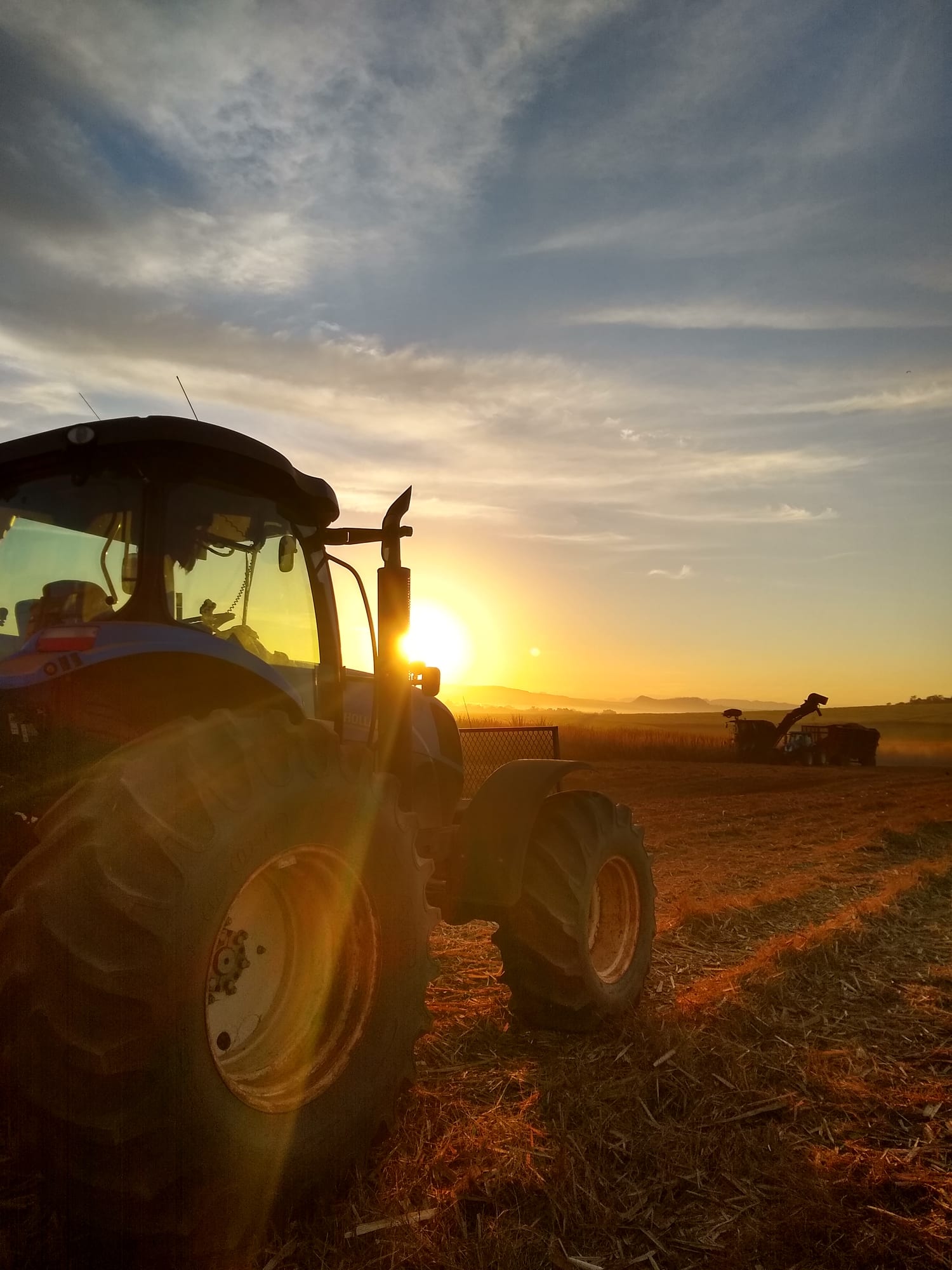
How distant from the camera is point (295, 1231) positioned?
2.95 meters

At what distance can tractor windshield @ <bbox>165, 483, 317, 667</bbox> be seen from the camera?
360cm

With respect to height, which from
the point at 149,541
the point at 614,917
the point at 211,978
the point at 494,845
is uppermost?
the point at 149,541

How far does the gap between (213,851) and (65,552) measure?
1570 millimetres

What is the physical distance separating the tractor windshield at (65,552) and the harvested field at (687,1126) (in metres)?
1.92

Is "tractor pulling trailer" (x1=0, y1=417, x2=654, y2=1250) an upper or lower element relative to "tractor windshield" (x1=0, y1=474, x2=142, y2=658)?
lower

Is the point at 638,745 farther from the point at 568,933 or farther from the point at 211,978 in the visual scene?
the point at 211,978

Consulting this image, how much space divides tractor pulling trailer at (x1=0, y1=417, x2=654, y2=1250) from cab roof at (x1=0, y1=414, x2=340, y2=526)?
0.04 feet

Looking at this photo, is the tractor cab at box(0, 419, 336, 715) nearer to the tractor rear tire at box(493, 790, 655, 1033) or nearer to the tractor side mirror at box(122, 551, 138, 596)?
the tractor side mirror at box(122, 551, 138, 596)

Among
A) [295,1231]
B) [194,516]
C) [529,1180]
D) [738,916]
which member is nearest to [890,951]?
[738,916]

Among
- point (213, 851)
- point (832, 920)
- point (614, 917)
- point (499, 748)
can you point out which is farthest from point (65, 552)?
point (499, 748)

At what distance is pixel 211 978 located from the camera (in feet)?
9.34

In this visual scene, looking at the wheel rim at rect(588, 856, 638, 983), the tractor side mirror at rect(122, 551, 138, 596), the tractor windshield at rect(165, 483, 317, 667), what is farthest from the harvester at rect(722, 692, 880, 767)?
the tractor side mirror at rect(122, 551, 138, 596)

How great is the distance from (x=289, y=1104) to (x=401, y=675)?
1.84 meters

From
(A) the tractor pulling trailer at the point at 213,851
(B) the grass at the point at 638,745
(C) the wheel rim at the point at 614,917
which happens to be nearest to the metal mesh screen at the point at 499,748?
(C) the wheel rim at the point at 614,917
